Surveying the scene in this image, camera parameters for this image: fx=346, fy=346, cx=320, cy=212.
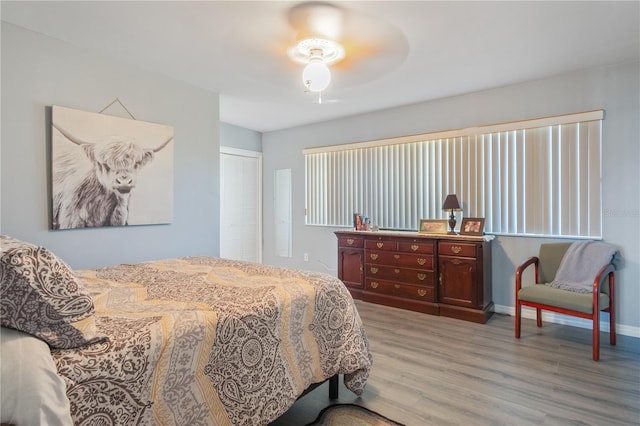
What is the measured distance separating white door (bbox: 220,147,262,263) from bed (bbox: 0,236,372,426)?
3.08 m

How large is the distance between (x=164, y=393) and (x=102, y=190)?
7.43ft

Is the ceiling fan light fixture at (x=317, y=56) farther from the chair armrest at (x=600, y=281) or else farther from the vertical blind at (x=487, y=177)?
the chair armrest at (x=600, y=281)

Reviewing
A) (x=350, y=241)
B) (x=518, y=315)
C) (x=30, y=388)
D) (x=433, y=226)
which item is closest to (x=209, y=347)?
(x=30, y=388)

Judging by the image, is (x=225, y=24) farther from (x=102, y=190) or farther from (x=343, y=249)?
(x=343, y=249)

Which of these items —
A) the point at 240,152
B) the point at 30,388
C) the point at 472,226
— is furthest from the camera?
the point at 240,152

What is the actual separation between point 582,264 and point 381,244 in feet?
6.21

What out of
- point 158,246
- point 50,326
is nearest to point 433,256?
point 158,246

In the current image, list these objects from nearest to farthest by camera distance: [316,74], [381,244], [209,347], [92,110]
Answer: [209,347] → [316,74] → [92,110] → [381,244]

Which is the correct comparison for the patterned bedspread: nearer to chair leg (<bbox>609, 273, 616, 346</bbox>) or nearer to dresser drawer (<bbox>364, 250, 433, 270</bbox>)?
dresser drawer (<bbox>364, 250, 433, 270</bbox>)

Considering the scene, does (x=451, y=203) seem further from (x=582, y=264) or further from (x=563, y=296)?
(x=563, y=296)

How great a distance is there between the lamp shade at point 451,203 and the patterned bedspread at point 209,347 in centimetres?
215

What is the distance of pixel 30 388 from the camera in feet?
2.92

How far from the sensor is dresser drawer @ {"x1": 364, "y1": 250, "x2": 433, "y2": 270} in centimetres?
375

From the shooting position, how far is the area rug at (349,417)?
1.86 meters
